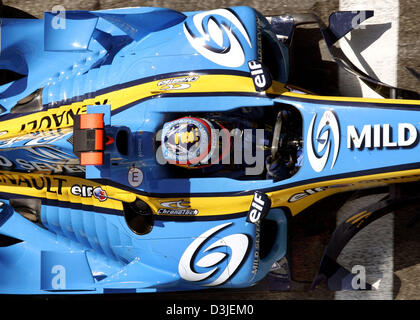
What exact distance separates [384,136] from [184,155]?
130cm

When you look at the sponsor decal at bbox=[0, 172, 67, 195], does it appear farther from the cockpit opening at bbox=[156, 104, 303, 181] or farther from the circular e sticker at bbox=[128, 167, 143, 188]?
the cockpit opening at bbox=[156, 104, 303, 181]

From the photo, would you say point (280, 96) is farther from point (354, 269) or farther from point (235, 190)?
point (354, 269)

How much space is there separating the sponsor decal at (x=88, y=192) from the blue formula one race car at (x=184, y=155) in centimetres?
1

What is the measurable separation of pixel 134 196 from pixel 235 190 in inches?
27.9

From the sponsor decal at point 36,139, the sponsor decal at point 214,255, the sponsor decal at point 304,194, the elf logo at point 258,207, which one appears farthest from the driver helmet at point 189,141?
the sponsor decal at point 36,139

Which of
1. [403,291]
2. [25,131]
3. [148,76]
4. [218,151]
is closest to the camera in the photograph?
[218,151]

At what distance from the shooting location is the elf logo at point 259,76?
299cm

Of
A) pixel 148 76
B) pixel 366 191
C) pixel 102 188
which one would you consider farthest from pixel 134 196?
pixel 366 191

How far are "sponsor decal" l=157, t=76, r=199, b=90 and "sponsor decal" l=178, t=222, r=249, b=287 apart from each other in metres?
0.99

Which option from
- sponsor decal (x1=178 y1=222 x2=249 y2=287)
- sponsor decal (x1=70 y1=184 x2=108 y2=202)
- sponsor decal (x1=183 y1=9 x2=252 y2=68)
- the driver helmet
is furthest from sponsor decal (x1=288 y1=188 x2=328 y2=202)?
sponsor decal (x1=70 y1=184 x2=108 y2=202)

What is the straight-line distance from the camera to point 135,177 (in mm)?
3141

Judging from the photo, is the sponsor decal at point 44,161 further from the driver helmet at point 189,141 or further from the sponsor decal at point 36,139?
the driver helmet at point 189,141

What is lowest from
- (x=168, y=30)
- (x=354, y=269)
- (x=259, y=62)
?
(x=354, y=269)

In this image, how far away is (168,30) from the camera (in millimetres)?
3340
